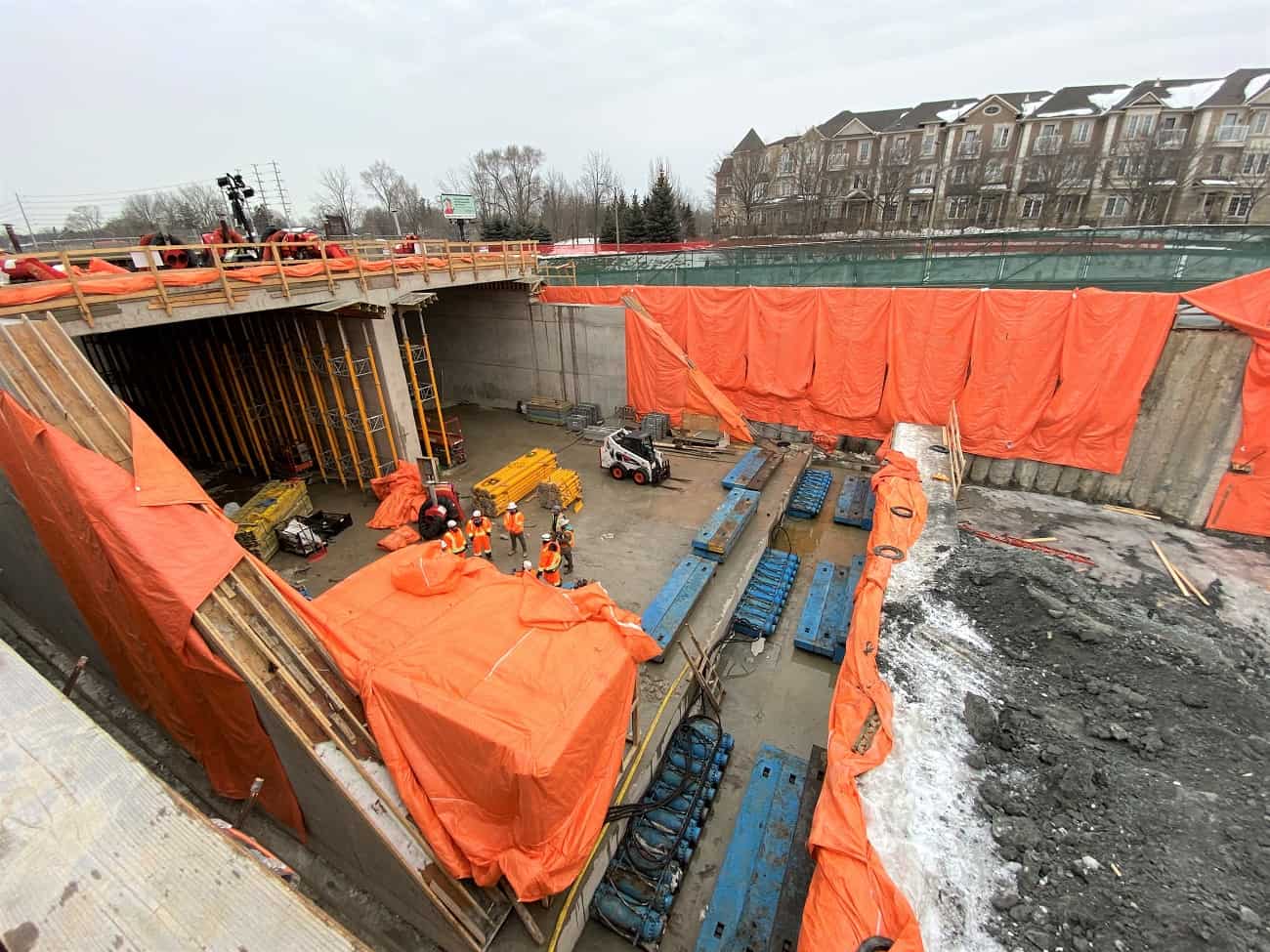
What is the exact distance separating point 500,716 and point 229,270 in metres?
11.9

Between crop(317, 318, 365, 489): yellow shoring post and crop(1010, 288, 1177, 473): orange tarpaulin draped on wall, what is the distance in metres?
17.8

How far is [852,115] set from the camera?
149ft

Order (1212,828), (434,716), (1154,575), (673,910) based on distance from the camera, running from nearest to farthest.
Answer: (434,716)
(1212,828)
(673,910)
(1154,575)

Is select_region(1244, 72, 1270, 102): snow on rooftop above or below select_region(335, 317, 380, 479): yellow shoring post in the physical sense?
above

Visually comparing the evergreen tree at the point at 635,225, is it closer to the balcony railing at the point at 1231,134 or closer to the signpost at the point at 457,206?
the signpost at the point at 457,206

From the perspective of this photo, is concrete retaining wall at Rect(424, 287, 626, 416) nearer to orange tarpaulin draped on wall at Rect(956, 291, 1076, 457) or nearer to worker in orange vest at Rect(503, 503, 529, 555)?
worker in orange vest at Rect(503, 503, 529, 555)

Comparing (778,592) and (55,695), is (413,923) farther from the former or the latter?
(778,592)

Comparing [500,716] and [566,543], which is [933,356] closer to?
[566,543]

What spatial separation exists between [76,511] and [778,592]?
33.8 ft

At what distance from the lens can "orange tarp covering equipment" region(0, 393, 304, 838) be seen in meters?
5.18

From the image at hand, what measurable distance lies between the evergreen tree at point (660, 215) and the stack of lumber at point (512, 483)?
29.3 meters

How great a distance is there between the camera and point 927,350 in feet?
48.6

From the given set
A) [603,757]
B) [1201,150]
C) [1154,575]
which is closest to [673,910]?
[603,757]

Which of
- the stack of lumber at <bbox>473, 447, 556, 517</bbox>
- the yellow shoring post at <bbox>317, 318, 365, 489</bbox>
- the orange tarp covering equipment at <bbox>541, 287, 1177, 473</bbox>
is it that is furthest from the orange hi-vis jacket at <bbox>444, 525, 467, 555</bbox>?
the orange tarp covering equipment at <bbox>541, 287, 1177, 473</bbox>
